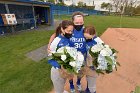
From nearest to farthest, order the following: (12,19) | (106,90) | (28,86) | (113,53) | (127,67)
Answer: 1. (113,53)
2. (106,90)
3. (28,86)
4. (127,67)
5. (12,19)

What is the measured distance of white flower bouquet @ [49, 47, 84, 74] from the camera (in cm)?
263

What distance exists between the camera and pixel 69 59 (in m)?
A: 2.65

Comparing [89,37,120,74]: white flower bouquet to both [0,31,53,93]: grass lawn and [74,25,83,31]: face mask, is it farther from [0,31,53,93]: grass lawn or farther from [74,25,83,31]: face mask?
[0,31,53,93]: grass lawn

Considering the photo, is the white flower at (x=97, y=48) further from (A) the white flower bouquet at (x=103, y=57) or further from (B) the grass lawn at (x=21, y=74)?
(B) the grass lawn at (x=21, y=74)

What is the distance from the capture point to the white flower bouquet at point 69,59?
2.63 m

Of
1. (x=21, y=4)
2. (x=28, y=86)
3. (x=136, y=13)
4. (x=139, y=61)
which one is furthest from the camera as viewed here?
(x=136, y=13)

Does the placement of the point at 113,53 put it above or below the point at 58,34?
below

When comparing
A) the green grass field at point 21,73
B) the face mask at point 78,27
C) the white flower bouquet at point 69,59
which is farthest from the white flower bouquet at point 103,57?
the green grass field at point 21,73

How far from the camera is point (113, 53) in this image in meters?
2.89

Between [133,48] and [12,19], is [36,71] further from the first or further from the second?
[12,19]

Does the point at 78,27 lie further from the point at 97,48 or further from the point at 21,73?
the point at 21,73

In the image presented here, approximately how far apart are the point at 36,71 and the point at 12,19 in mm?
7628

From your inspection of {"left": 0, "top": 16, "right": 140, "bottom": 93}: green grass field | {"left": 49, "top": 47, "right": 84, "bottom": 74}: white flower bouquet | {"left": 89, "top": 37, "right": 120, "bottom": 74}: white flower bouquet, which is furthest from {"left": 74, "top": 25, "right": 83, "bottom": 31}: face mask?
{"left": 0, "top": 16, "right": 140, "bottom": 93}: green grass field

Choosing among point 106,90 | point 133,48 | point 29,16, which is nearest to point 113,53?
point 106,90
